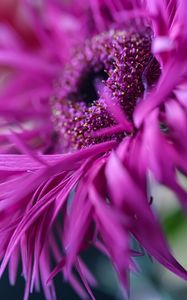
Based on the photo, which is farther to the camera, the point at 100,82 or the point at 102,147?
Answer: the point at 100,82

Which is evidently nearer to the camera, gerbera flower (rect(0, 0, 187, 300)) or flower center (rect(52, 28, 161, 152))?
gerbera flower (rect(0, 0, 187, 300))

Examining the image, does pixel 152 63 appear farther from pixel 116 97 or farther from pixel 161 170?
pixel 161 170

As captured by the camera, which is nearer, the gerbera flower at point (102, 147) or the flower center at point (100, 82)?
the gerbera flower at point (102, 147)

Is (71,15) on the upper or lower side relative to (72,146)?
upper

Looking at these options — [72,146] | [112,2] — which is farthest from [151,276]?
[112,2]
